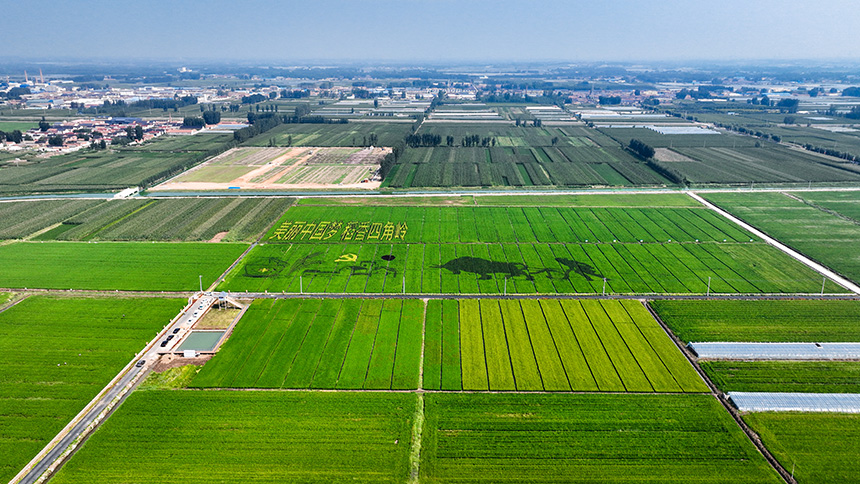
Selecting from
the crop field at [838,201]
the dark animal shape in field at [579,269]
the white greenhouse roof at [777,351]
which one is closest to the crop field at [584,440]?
the white greenhouse roof at [777,351]

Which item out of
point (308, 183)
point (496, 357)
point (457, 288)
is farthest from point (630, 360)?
point (308, 183)

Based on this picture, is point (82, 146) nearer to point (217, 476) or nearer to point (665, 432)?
point (217, 476)

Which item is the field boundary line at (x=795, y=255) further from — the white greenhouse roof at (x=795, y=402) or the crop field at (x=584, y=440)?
the crop field at (x=584, y=440)

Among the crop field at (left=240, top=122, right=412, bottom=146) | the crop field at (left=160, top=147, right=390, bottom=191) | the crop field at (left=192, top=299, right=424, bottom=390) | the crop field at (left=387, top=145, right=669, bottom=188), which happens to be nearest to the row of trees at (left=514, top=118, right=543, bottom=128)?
the crop field at (left=240, top=122, right=412, bottom=146)

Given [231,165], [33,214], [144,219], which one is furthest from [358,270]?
[231,165]

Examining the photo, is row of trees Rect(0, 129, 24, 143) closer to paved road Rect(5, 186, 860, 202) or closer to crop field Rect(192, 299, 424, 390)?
paved road Rect(5, 186, 860, 202)

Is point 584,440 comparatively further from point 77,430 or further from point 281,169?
point 281,169
